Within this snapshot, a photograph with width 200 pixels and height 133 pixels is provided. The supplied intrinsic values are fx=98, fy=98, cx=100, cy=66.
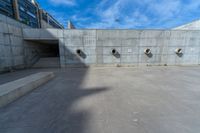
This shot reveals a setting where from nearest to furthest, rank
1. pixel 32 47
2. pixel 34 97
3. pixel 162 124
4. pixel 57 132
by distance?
1. pixel 57 132
2. pixel 162 124
3. pixel 34 97
4. pixel 32 47

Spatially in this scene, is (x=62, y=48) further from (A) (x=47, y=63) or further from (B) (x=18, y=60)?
(B) (x=18, y=60)

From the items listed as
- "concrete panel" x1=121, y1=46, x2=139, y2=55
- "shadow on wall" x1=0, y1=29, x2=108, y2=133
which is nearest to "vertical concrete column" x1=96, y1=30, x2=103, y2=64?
"concrete panel" x1=121, y1=46, x2=139, y2=55

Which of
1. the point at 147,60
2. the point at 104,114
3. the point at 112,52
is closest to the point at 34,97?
the point at 104,114

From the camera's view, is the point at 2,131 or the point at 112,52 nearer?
the point at 2,131

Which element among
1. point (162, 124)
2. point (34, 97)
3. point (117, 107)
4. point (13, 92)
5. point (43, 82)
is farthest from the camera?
point (43, 82)

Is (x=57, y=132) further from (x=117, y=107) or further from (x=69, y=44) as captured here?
(x=69, y=44)

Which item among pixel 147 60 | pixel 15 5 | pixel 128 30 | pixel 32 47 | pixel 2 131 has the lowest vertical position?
pixel 2 131

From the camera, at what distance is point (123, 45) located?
27.2ft

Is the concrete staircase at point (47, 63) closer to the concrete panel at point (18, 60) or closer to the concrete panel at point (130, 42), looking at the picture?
the concrete panel at point (18, 60)

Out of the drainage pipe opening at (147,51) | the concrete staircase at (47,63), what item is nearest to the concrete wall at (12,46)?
the concrete staircase at (47,63)

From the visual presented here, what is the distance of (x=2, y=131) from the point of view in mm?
1663

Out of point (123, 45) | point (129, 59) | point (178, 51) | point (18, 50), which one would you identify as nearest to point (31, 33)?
point (18, 50)

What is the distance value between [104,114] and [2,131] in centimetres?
180

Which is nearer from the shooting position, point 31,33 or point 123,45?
point 31,33
